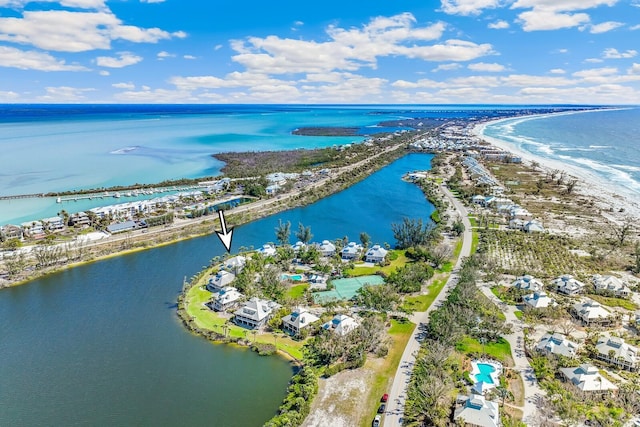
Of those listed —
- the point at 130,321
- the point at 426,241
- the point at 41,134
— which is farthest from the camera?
the point at 41,134

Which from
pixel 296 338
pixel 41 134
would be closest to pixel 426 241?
pixel 296 338

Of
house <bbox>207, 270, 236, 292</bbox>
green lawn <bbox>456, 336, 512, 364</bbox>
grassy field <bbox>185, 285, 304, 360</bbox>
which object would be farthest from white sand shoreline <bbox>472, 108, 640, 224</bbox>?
house <bbox>207, 270, 236, 292</bbox>

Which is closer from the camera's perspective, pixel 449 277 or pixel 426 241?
pixel 449 277

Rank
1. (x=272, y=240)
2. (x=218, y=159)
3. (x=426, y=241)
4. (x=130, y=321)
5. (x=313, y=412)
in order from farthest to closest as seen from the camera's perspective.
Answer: (x=218, y=159)
(x=272, y=240)
(x=426, y=241)
(x=130, y=321)
(x=313, y=412)

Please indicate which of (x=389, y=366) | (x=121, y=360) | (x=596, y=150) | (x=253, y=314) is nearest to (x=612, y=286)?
(x=389, y=366)

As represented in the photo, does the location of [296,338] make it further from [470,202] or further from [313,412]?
[470,202]
